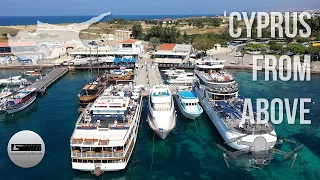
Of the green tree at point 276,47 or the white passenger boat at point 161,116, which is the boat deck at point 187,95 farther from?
the green tree at point 276,47

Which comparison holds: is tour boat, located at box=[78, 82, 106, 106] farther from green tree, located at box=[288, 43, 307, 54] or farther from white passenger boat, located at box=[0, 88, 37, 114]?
green tree, located at box=[288, 43, 307, 54]

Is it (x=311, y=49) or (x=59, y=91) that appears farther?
(x=311, y=49)

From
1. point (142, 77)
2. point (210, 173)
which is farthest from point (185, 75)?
point (210, 173)

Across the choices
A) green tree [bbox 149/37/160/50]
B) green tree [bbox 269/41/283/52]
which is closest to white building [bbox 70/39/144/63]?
green tree [bbox 149/37/160/50]

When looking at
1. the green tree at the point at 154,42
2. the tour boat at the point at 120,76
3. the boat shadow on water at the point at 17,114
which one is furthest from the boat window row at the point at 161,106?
the green tree at the point at 154,42

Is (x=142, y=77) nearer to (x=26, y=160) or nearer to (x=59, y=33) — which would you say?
(x=26, y=160)

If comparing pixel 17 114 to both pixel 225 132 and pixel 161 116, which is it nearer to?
pixel 161 116
